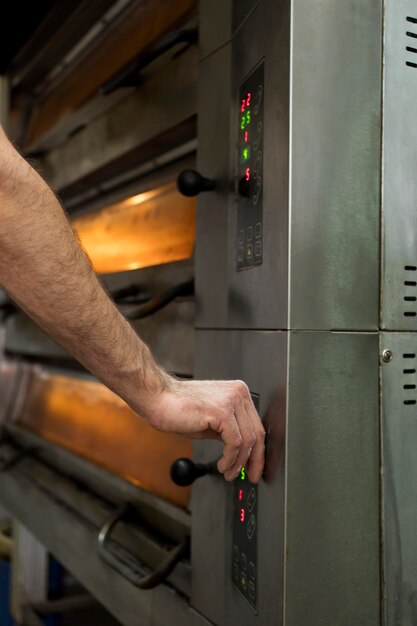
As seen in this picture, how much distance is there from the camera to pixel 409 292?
1058 mm

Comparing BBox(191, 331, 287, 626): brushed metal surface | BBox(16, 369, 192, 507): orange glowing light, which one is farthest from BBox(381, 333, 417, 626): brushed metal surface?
BBox(16, 369, 192, 507): orange glowing light

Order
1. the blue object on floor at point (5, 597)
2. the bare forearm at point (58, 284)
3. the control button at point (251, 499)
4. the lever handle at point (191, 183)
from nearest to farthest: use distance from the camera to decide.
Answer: the bare forearm at point (58, 284), the control button at point (251, 499), the lever handle at point (191, 183), the blue object on floor at point (5, 597)

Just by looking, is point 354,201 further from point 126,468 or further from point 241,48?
point 126,468

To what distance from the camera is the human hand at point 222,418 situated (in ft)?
3.32

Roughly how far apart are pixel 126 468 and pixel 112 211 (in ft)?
2.62

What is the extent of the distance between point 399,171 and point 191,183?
0.38 meters

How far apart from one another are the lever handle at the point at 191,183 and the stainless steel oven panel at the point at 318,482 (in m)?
0.32

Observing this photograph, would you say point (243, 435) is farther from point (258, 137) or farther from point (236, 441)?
point (258, 137)

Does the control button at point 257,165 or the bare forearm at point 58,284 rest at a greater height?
the control button at point 257,165

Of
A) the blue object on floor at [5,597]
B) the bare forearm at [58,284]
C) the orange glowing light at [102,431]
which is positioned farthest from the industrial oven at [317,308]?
the blue object on floor at [5,597]

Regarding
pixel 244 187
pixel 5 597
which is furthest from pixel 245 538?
pixel 5 597

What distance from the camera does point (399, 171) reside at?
1054 millimetres

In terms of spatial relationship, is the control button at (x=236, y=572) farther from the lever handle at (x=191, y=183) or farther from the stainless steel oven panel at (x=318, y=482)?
the lever handle at (x=191, y=183)

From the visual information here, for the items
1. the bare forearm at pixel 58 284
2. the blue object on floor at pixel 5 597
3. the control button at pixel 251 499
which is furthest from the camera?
Result: the blue object on floor at pixel 5 597
